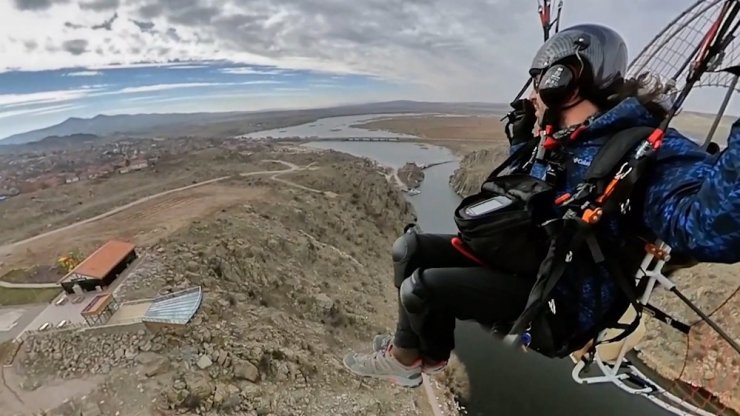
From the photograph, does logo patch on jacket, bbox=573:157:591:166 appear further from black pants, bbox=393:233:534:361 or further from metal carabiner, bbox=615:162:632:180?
black pants, bbox=393:233:534:361

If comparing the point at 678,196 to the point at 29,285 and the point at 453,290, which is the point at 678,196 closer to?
the point at 453,290

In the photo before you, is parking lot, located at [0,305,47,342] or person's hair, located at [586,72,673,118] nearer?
person's hair, located at [586,72,673,118]

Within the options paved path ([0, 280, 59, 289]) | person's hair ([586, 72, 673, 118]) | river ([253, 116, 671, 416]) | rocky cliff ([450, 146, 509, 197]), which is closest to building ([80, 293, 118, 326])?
paved path ([0, 280, 59, 289])

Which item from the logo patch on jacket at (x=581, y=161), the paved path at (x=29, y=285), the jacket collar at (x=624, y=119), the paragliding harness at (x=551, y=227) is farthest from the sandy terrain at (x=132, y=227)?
the jacket collar at (x=624, y=119)

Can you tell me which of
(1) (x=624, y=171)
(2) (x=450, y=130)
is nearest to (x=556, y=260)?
(1) (x=624, y=171)

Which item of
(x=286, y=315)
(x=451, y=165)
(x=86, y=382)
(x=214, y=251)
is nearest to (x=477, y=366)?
(x=286, y=315)

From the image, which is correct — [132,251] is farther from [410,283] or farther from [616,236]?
[616,236]

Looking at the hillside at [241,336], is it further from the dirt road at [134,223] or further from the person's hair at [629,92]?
the person's hair at [629,92]
